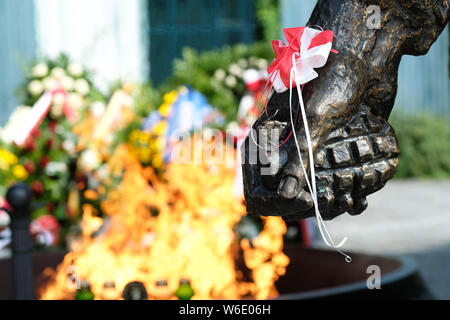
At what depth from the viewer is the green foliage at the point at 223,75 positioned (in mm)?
4816

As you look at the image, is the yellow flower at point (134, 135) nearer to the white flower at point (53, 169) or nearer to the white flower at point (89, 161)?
the white flower at point (89, 161)

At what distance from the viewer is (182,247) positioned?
2980 millimetres

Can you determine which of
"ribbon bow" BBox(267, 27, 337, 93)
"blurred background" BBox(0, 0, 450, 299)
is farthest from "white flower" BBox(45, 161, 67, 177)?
"ribbon bow" BBox(267, 27, 337, 93)

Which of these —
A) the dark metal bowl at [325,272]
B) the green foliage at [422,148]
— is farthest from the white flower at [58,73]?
the green foliage at [422,148]

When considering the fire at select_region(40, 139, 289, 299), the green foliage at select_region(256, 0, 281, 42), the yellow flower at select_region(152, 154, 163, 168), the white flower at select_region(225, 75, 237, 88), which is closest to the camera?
the fire at select_region(40, 139, 289, 299)

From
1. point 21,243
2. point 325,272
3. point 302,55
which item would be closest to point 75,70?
point 21,243

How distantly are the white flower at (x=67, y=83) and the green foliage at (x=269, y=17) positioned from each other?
480cm

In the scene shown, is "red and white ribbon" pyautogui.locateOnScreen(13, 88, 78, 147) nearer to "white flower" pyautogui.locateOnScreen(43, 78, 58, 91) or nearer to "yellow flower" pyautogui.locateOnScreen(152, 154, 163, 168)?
"white flower" pyautogui.locateOnScreen(43, 78, 58, 91)

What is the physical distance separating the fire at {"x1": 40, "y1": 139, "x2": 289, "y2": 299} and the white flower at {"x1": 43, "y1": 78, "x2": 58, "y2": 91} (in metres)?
1.39

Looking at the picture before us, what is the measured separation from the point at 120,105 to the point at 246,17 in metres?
5.35

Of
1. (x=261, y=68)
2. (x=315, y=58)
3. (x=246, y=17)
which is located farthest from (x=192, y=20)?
(x=315, y=58)

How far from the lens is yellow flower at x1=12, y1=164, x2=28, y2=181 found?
15.2ft

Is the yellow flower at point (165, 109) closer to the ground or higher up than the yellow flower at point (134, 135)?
higher up

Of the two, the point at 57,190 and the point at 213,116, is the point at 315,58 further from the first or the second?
the point at 57,190
